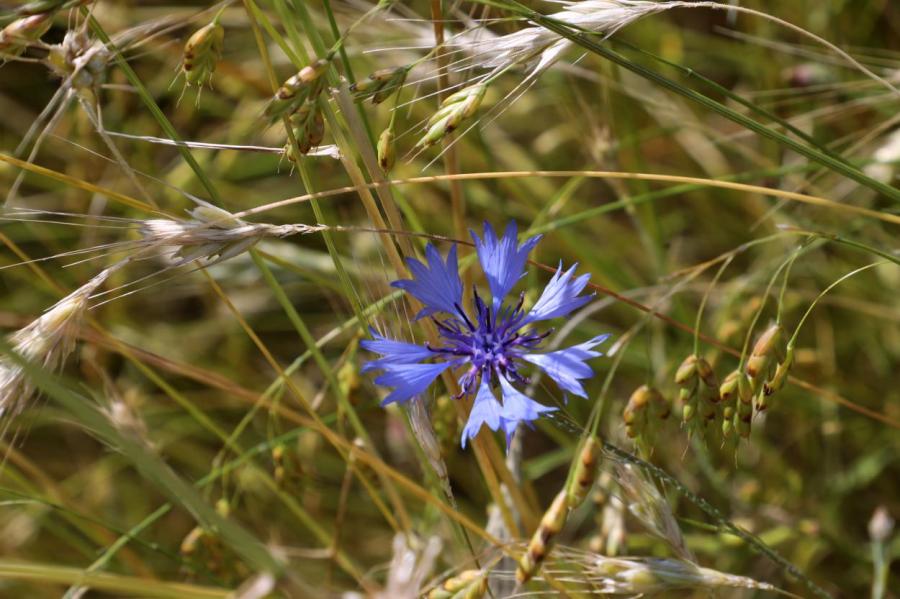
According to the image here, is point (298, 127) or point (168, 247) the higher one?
point (298, 127)

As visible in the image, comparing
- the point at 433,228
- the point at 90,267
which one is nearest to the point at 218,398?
the point at 90,267

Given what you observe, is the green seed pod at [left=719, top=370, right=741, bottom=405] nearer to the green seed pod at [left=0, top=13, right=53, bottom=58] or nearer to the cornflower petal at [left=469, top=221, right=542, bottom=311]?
the cornflower petal at [left=469, top=221, right=542, bottom=311]

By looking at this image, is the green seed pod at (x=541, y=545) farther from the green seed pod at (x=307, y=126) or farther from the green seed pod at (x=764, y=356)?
the green seed pod at (x=307, y=126)

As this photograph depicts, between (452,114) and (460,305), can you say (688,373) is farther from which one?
(452,114)

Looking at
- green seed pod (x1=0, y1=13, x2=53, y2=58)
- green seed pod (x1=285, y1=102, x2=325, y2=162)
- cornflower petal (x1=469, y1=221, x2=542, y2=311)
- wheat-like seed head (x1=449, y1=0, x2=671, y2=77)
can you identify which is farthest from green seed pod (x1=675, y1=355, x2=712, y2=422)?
green seed pod (x1=0, y1=13, x2=53, y2=58)

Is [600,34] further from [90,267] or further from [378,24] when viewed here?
[90,267]

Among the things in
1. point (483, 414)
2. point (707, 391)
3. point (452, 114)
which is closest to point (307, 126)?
point (452, 114)
